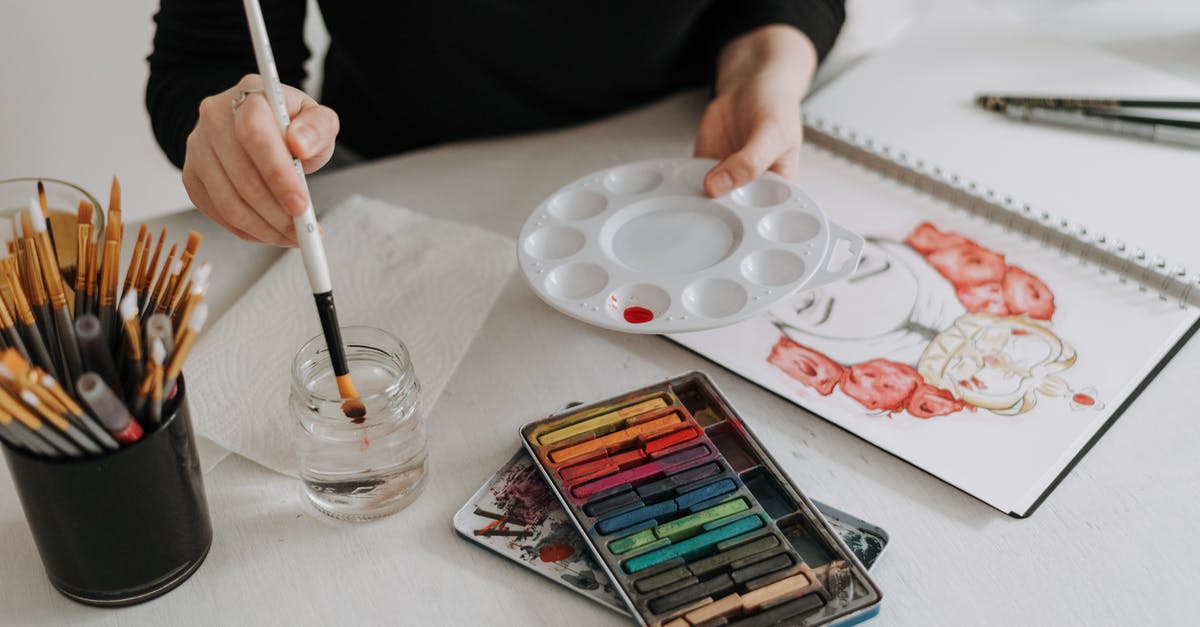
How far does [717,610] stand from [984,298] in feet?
1.20

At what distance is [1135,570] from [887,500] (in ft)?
0.46

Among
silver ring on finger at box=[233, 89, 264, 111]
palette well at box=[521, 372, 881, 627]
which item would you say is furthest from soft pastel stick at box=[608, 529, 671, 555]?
silver ring on finger at box=[233, 89, 264, 111]

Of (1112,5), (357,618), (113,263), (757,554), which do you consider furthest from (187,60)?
(1112,5)

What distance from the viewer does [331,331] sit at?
0.58 meters

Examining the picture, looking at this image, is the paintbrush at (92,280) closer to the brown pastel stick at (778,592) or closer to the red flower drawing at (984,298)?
the brown pastel stick at (778,592)

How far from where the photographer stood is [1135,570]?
588 mm

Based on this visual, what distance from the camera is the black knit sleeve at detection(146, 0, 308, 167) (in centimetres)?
83

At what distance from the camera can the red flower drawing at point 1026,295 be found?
0.75 m

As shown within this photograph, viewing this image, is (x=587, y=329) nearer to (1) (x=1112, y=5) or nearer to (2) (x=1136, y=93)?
(2) (x=1136, y=93)

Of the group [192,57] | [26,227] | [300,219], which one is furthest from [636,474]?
[192,57]

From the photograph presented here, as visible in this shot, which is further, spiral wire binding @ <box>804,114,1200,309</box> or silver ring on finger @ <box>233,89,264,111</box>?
spiral wire binding @ <box>804,114,1200,309</box>

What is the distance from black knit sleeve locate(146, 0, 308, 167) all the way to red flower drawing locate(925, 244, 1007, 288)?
593 mm

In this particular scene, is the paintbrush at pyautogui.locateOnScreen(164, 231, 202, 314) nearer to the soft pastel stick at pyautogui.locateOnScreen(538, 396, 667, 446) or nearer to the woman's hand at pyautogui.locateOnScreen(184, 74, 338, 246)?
the woman's hand at pyautogui.locateOnScreen(184, 74, 338, 246)

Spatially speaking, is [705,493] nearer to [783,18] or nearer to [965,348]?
[965,348]
